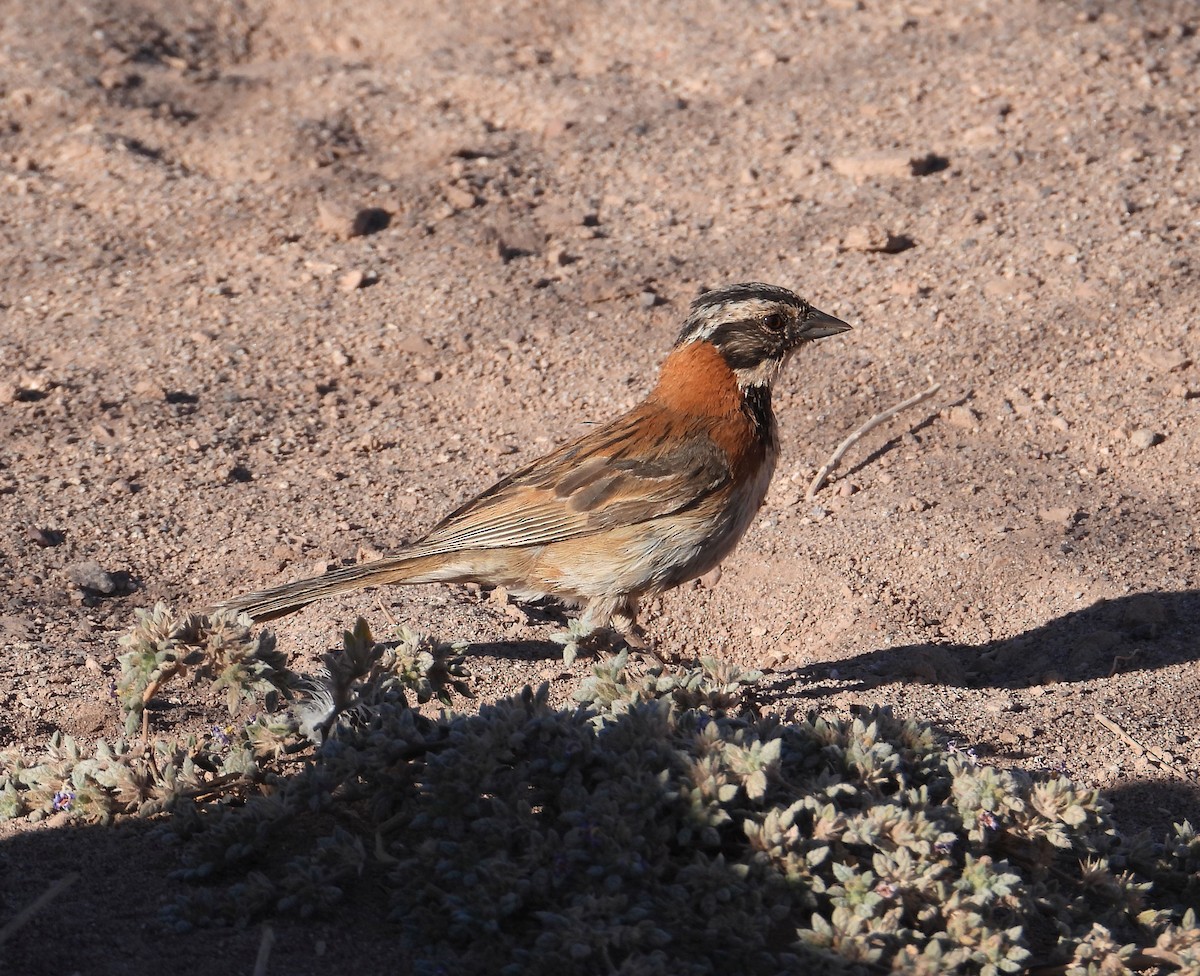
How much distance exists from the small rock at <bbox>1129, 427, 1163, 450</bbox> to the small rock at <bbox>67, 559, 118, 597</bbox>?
4566mm

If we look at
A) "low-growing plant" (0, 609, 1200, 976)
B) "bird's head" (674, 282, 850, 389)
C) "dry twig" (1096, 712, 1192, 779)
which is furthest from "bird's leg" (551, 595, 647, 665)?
"dry twig" (1096, 712, 1192, 779)

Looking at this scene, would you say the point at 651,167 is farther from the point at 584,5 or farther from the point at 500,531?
the point at 500,531

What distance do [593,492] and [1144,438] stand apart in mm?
2640

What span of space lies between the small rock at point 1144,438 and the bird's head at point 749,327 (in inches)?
60.3

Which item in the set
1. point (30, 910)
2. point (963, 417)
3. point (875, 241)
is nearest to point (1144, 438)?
point (963, 417)

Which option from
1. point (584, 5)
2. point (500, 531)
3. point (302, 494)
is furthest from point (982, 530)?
point (584, 5)

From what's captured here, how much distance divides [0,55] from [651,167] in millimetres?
4471

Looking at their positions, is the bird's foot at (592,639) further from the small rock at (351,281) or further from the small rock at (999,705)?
the small rock at (351,281)

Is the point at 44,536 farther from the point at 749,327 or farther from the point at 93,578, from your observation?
the point at 749,327

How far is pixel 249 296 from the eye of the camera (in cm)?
778

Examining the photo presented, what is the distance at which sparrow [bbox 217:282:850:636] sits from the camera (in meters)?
5.86

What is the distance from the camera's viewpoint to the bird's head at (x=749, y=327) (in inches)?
244

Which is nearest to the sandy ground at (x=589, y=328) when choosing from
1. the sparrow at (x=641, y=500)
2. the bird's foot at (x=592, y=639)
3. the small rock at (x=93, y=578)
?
the small rock at (x=93, y=578)

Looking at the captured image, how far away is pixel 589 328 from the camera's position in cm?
756
